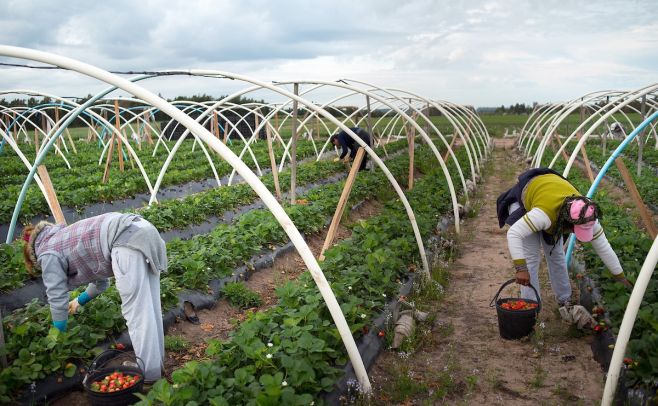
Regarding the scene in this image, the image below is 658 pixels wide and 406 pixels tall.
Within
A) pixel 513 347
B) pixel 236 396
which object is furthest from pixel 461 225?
pixel 236 396

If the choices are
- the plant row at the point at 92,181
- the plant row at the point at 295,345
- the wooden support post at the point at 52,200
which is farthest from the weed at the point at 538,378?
the plant row at the point at 92,181

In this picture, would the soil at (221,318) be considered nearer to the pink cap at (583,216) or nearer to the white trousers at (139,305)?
the white trousers at (139,305)

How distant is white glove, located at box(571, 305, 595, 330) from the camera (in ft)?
15.5

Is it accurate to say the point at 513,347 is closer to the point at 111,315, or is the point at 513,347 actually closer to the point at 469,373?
the point at 469,373

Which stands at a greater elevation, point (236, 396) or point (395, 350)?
point (236, 396)

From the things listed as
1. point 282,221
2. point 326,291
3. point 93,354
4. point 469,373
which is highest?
point 282,221

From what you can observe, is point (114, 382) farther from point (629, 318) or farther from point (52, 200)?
point (629, 318)

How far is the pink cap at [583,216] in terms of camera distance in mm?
4137

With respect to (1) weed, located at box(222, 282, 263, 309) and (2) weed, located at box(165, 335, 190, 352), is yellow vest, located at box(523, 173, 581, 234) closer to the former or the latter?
→ (1) weed, located at box(222, 282, 263, 309)

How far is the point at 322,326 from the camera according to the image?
13.0 feet

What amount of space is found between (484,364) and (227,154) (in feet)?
9.15

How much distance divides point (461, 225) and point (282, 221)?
6560mm

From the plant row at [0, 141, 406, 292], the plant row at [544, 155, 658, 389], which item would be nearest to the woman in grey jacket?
the plant row at [0, 141, 406, 292]

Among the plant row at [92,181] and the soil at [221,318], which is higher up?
the plant row at [92,181]
